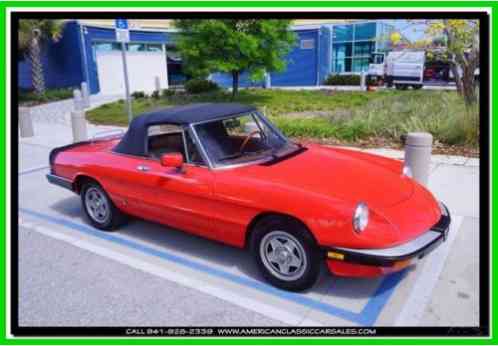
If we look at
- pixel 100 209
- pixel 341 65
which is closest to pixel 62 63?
pixel 341 65

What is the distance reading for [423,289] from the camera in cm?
352

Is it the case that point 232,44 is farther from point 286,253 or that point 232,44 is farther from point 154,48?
point 286,253

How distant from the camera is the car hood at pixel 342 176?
3.38 m

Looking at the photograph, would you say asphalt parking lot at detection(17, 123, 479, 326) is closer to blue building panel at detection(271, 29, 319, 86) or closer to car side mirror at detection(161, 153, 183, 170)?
car side mirror at detection(161, 153, 183, 170)

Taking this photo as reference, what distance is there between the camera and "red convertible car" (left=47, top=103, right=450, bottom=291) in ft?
10.3

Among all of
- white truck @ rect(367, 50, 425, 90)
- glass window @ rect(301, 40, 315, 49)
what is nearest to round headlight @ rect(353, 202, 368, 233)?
white truck @ rect(367, 50, 425, 90)

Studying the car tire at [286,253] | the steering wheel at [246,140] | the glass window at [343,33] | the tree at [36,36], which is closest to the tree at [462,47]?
the steering wheel at [246,140]

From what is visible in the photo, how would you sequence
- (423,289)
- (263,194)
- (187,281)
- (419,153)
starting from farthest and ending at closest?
(419,153), (187,281), (423,289), (263,194)

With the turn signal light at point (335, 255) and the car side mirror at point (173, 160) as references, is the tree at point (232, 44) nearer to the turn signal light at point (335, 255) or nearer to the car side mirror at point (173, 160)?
the car side mirror at point (173, 160)

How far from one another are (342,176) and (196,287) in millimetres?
1675

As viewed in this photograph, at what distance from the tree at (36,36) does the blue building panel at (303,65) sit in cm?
1511

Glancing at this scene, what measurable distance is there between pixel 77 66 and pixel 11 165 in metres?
22.4

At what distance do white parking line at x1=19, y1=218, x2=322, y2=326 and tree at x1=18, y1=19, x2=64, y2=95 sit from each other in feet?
58.1

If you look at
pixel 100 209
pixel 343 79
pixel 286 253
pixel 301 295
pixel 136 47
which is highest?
pixel 136 47
